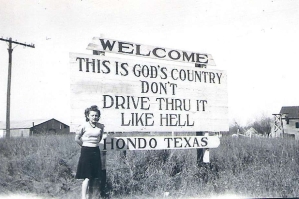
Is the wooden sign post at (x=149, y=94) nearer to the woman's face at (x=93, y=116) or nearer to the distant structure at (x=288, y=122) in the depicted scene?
the woman's face at (x=93, y=116)

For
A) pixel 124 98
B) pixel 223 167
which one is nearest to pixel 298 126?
pixel 223 167

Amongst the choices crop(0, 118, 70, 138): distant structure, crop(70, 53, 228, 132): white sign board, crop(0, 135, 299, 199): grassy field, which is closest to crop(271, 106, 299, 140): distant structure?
crop(0, 118, 70, 138): distant structure

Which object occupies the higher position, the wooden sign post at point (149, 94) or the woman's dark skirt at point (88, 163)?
the wooden sign post at point (149, 94)

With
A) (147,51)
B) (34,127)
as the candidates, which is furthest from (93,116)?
(34,127)

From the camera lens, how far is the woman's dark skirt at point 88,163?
3887 millimetres

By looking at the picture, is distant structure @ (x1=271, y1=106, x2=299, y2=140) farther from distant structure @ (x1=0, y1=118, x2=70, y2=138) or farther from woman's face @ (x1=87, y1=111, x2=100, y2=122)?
woman's face @ (x1=87, y1=111, x2=100, y2=122)

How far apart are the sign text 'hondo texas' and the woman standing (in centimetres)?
111

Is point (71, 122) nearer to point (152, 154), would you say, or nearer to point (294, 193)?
point (152, 154)

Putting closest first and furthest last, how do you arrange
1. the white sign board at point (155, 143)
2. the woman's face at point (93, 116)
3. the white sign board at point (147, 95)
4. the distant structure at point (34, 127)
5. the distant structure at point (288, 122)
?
the woman's face at point (93, 116)
the white sign board at point (147, 95)
the white sign board at point (155, 143)
the distant structure at point (288, 122)
the distant structure at point (34, 127)

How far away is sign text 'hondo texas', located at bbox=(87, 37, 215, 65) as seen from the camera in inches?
175

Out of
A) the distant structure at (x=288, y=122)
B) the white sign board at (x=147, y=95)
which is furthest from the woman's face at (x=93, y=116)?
the distant structure at (x=288, y=122)

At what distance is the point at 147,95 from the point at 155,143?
815 mm

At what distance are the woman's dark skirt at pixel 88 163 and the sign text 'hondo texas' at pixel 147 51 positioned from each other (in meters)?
1.56

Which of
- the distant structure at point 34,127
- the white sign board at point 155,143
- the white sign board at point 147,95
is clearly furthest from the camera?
the distant structure at point 34,127
